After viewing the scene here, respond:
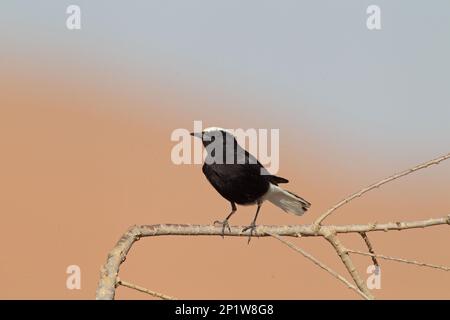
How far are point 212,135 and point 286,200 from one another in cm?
66

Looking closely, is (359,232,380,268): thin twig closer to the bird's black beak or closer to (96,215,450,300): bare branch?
(96,215,450,300): bare branch

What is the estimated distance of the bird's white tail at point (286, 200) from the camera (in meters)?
4.26

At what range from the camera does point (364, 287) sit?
239cm

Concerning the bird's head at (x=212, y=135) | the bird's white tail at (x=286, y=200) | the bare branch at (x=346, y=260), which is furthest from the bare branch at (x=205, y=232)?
the bird's head at (x=212, y=135)

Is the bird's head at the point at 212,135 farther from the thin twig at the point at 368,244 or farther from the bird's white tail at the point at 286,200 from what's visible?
the thin twig at the point at 368,244

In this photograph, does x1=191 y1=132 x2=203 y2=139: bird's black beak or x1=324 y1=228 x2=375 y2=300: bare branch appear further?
x1=191 y1=132 x2=203 y2=139: bird's black beak

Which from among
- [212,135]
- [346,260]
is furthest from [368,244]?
[212,135]

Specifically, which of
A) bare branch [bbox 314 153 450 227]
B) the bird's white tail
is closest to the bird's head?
the bird's white tail

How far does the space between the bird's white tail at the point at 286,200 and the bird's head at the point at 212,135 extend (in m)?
0.46

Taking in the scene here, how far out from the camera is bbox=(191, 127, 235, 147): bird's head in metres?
4.33

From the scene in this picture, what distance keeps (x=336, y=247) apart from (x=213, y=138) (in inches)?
72.9

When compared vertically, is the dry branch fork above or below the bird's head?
below
